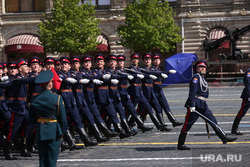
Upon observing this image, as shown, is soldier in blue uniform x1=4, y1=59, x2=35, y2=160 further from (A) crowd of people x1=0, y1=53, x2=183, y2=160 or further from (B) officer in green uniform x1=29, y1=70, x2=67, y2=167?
(B) officer in green uniform x1=29, y1=70, x2=67, y2=167

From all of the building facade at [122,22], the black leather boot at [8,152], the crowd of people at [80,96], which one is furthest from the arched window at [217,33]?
the black leather boot at [8,152]

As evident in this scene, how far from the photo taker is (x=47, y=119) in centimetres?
705

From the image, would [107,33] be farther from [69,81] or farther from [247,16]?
[69,81]

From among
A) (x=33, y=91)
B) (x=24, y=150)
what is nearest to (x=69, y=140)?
(x=24, y=150)

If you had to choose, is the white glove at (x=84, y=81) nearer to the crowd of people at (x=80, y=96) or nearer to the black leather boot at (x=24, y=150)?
the crowd of people at (x=80, y=96)

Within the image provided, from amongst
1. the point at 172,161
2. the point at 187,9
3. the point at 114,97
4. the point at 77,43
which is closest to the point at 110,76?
the point at 114,97

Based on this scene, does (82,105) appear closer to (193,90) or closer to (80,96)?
(80,96)

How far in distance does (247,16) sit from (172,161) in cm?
3039

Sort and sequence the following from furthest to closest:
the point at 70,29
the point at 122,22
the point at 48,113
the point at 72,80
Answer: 1. the point at 122,22
2. the point at 70,29
3. the point at 72,80
4. the point at 48,113

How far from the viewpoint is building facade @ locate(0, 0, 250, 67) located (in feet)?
124

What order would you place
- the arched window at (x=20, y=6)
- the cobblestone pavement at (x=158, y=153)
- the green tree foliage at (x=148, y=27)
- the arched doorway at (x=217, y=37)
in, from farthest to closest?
the arched window at (x=20, y=6) → the arched doorway at (x=217, y=37) → the green tree foliage at (x=148, y=27) → the cobblestone pavement at (x=158, y=153)

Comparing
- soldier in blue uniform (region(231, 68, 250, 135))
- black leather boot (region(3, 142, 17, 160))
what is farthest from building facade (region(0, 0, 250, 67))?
black leather boot (region(3, 142, 17, 160))

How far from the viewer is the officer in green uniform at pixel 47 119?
6906 millimetres

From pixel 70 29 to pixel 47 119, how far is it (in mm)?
28555
